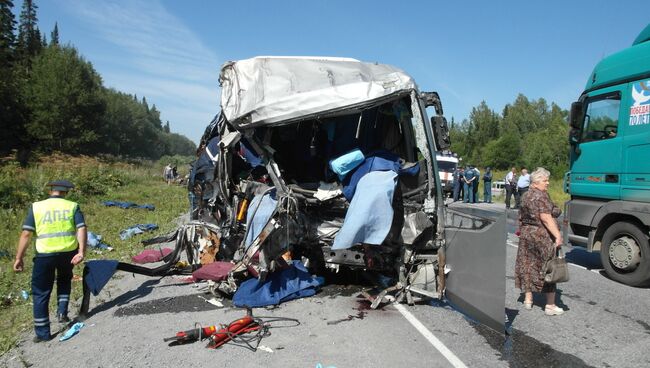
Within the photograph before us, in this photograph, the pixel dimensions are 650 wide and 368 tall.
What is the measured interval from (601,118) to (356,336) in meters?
5.64

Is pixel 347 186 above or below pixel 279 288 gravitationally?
above

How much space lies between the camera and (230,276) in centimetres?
537

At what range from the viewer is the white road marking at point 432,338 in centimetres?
363

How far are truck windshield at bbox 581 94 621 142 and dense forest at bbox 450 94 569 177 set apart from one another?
154 feet

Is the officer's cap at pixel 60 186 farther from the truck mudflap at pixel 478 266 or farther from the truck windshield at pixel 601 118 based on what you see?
the truck windshield at pixel 601 118

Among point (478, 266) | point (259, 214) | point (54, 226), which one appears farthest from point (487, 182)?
point (54, 226)

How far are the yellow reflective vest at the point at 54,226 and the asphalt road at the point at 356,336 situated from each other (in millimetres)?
905

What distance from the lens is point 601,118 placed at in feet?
23.0

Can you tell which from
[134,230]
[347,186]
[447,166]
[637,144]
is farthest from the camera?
[447,166]

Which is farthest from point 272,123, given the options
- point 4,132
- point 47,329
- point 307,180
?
point 4,132

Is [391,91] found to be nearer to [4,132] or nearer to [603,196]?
[603,196]

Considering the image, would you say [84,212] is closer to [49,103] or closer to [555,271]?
[555,271]

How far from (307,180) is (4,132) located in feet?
159

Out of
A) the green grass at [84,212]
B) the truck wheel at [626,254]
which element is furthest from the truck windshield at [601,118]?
the green grass at [84,212]
